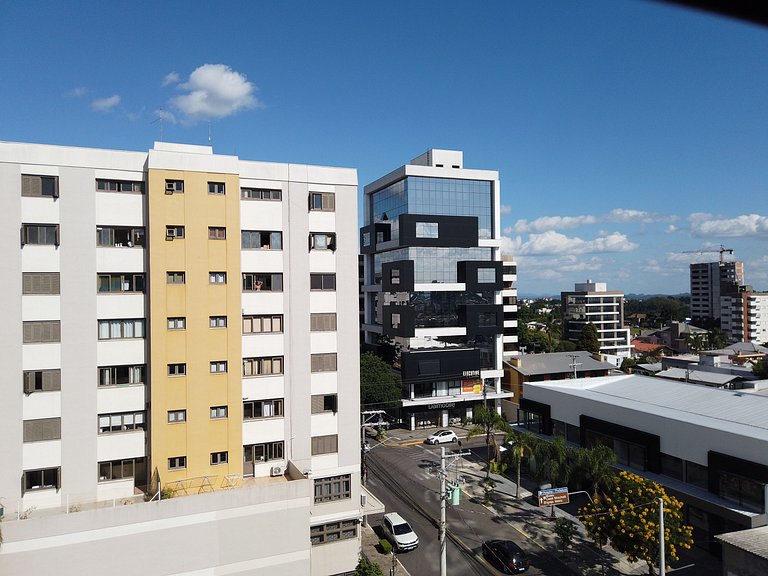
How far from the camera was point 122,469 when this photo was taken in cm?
2305

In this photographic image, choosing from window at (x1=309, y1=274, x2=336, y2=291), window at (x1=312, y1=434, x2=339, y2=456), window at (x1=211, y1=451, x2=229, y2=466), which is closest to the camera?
window at (x1=211, y1=451, x2=229, y2=466)

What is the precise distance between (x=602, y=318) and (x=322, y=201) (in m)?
102

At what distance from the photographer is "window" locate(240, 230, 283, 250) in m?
25.4

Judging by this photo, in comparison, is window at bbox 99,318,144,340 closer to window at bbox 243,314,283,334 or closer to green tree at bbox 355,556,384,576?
window at bbox 243,314,283,334

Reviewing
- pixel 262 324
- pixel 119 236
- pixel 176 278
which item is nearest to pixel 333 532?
pixel 262 324

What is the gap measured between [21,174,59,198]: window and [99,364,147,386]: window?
7782 millimetres

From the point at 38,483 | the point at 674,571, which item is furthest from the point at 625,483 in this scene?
the point at 38,483

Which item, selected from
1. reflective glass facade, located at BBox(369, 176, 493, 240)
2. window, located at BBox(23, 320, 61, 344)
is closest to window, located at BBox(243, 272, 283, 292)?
window, located at BBox(23, 320, 61, 344)

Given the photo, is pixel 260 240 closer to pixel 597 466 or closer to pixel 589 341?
pixel 597 466

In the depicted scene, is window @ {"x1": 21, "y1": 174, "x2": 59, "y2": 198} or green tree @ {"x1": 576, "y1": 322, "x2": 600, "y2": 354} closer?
window @ {"x1": 21, "y1": 174, "x2": 59, "y2": 198}

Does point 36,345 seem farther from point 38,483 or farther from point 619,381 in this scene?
point 619,381

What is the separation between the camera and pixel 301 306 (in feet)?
85.8

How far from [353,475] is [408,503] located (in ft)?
41.0

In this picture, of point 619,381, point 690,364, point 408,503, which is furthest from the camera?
point 690,364
